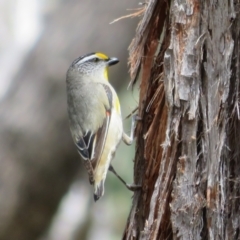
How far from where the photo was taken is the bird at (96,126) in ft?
14.6

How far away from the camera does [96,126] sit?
15.2ft

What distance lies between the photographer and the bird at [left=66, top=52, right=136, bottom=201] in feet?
14.6

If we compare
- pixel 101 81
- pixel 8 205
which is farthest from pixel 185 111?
pixel 8 205

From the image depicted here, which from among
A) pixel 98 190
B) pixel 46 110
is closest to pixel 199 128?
pixel 98 190

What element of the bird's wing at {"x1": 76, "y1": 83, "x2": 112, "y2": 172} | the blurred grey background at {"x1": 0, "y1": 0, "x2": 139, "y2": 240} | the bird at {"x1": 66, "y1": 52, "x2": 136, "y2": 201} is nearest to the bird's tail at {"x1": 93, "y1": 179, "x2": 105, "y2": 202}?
the bird at {"x1": 66, "y1": 52, "x2": 136, "y2": 201}

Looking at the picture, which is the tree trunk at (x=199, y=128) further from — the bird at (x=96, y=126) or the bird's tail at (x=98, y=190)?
the bird at (x=96, y=126)

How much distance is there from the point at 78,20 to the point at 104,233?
3.26 meters

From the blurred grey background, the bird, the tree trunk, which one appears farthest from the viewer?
the blurred grey background

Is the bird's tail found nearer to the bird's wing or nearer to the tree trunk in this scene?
the bird's wing

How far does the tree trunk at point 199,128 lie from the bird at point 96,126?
3.40 feet

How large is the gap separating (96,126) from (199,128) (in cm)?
154

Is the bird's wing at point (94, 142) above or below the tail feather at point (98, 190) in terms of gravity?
above

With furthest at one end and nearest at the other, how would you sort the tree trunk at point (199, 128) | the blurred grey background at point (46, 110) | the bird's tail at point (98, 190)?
the blurred grey background at point (46, 110), the bird's tail at point (98, 190), the tree trunk at point (199, 128)

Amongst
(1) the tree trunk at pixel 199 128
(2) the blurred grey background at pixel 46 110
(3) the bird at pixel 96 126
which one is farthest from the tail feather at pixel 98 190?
(2) the blurred grey background at pixel 46 110
